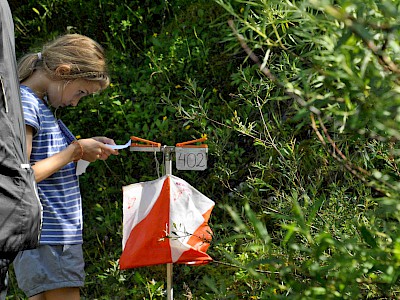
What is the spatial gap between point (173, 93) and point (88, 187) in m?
0.82

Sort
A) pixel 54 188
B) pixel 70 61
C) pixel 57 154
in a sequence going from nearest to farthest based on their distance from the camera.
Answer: pixel 57 154, pixel 54 188, pixel 70 61

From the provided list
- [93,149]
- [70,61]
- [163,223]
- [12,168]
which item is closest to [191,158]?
[163,223]

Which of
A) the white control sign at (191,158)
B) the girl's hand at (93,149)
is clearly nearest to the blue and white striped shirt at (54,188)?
the girl's hand at (93,149)

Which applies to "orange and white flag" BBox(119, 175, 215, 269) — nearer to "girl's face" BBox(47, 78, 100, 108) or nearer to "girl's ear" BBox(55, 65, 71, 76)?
"girl's face" BBox(47, 78, 100, 108)

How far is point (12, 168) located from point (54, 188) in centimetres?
89

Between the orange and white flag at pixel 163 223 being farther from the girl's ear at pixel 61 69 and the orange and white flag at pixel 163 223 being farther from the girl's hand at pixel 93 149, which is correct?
the girl's ear at pixel 61 69

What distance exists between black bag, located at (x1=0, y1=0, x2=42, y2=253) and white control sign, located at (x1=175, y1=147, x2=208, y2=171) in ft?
3.21

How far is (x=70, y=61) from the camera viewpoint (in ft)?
11.4

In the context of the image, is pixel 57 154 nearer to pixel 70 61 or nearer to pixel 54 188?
pixel 54 188

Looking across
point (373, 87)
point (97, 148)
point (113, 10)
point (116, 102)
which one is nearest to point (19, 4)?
point (113, 10)

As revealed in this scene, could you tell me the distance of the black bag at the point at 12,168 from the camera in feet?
8.08

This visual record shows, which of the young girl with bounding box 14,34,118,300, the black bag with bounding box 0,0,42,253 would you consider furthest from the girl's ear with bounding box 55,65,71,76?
the black bag with bounding box 0,0,42,253

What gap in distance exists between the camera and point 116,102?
5105mm

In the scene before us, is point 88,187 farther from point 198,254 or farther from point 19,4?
point 198,254
